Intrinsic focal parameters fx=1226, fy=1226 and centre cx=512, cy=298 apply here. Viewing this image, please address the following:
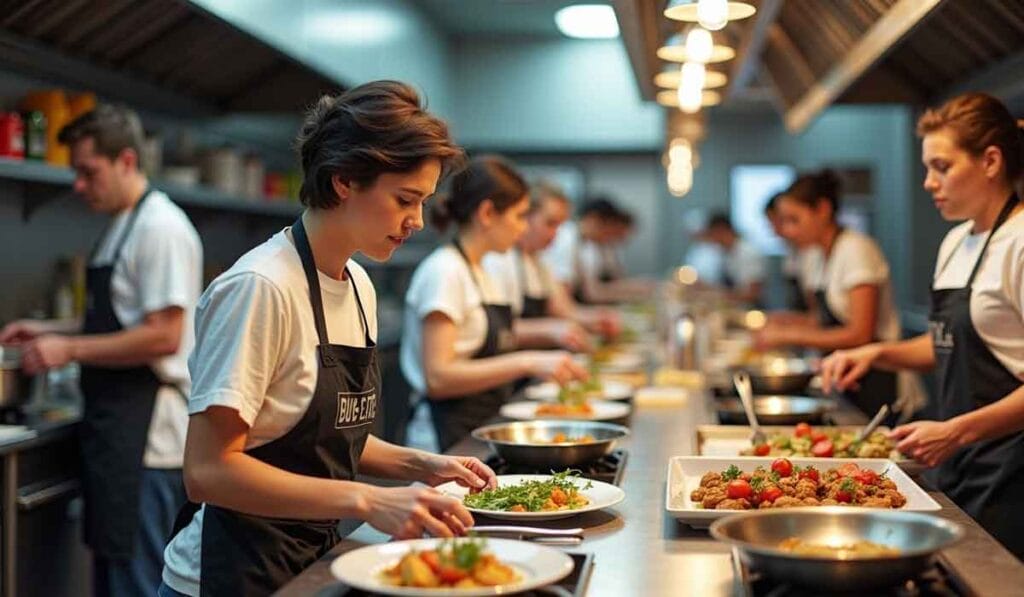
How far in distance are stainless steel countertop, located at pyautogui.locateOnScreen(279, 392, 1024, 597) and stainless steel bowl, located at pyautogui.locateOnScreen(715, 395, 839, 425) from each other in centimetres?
86

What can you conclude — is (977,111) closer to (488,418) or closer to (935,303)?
(935,303)

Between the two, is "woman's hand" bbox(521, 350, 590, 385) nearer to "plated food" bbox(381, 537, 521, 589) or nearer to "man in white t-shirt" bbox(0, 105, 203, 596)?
"man in white t-shirt" bbox(0, 105, 203, 596)

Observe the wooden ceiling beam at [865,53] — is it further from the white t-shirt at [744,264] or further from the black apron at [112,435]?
the white t-shirt at [744,264]

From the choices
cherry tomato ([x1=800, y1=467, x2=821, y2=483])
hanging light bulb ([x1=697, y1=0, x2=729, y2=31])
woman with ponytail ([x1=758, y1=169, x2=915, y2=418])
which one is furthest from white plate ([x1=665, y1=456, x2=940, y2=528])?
woman with ponytail ([x1=758, y1=169, x2=915, y2=418])

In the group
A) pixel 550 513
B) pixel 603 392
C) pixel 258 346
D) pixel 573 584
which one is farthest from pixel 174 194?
pixel 573 584

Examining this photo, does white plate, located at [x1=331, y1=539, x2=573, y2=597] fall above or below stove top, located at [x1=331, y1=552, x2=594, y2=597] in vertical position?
above

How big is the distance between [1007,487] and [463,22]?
7.33 metres

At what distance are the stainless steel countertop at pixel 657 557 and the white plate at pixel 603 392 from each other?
125cm

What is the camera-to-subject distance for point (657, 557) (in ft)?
6.10

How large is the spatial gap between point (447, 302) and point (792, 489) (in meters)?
1.61

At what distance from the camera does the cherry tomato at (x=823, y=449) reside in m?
2.62

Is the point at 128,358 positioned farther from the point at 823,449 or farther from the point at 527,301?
the point at 527,301

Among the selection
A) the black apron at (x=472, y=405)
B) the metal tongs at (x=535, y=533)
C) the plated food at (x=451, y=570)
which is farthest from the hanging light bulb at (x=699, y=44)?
the plated food at (x=451, y=570)

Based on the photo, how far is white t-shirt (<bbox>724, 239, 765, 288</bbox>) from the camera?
1073 cm
